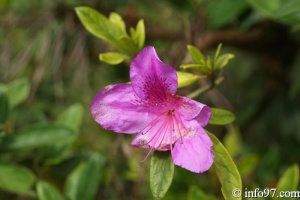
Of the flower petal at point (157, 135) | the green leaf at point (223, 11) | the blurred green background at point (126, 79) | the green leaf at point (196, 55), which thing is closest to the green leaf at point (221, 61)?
the green leaf at point (196, 55)

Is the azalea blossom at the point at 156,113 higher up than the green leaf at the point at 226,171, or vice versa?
the azalea blossom at the point at 156,113

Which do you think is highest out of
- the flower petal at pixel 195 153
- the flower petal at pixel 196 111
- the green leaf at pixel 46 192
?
the flower petal at pixel 196 111

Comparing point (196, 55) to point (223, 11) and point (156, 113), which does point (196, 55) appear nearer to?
point (156, 113)

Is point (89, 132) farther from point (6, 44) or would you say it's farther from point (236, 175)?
point (236, 175)

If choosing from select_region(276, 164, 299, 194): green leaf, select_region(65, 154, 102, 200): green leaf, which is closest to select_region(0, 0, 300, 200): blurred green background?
select_region(65, 154, 102, 200): green leaf

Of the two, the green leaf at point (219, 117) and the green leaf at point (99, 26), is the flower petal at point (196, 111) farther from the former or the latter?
the green leaf at point (99, 26)

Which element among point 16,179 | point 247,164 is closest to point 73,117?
point 16,179

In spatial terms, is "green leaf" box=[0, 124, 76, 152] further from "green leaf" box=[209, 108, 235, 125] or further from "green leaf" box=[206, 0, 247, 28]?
"green leaf" box=[206, 0, 247, 28]
